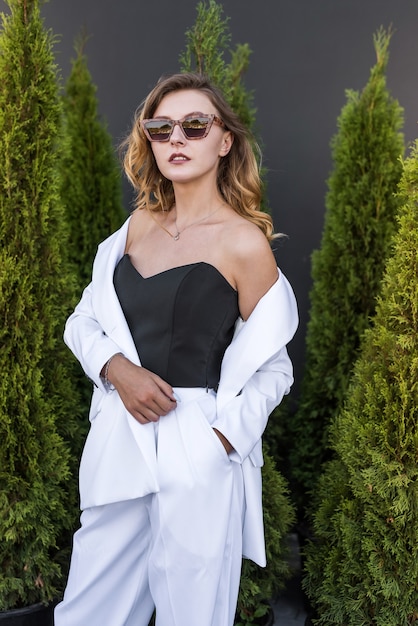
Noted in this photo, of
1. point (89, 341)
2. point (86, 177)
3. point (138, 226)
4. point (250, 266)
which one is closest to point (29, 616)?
point (89, 341)

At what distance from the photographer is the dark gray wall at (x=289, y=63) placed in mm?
4840

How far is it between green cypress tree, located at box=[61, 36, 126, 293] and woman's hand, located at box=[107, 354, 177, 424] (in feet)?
7.77

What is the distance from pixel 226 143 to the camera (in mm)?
2586

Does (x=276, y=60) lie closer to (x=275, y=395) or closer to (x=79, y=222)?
(x=79, y=222)

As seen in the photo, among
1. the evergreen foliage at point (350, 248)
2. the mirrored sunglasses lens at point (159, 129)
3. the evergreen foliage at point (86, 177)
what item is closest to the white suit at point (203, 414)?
the mirrored sunglasses lens at point (159, 129)

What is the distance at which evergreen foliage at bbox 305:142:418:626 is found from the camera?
273 cm

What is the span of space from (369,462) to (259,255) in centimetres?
102

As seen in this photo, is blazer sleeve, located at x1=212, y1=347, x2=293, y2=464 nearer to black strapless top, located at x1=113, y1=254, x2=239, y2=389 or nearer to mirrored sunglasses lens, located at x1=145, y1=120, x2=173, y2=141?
black strapless top, located at x1=113, y1=254, x2=239, y2=389

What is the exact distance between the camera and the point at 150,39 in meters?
5.05

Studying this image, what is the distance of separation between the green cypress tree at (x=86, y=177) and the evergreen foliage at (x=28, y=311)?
57.6 inches

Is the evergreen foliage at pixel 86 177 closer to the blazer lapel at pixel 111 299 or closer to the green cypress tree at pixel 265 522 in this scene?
the green cypress tree at pixel 265 522

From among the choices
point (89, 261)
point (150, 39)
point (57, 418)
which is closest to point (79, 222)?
point (89, 261)

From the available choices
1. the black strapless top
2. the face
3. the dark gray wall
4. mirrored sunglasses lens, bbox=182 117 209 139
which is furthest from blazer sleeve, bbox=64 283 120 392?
the dark gray wall

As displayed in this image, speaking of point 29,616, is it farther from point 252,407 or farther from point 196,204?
point 196,204
